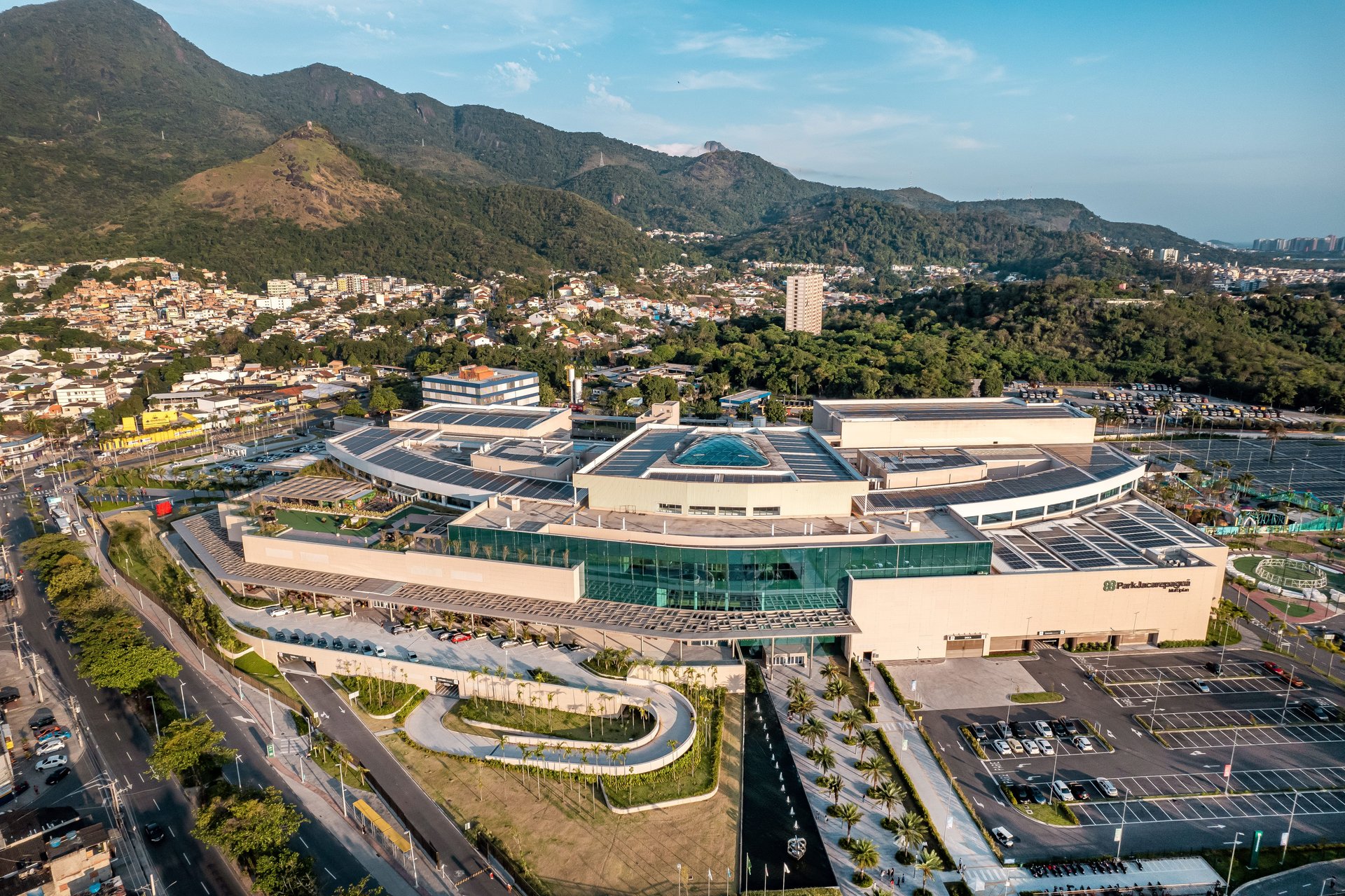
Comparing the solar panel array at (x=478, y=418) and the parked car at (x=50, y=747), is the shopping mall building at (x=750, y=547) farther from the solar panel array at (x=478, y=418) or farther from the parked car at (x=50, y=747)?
the parked car at (x=50, y=747)

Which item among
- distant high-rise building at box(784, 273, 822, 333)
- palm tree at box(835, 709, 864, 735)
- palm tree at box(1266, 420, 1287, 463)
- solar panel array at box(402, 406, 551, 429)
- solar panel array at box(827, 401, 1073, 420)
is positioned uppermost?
distant high-rise building at box(784, 273, 822, 333)

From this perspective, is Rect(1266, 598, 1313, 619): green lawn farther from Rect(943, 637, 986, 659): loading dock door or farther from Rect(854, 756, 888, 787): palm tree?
Rect(854, 756, 888, 787): palm tree

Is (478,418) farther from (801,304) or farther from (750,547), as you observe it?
(801,304)

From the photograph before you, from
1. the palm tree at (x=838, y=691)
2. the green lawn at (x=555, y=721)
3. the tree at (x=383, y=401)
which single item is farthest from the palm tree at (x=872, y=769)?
the tree at (x=383, y=401)

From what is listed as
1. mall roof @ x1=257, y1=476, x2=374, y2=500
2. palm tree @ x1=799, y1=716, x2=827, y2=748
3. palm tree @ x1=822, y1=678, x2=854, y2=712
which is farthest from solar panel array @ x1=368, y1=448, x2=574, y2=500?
palm tree @ x1=799, y1=716, x2=827, y2=748

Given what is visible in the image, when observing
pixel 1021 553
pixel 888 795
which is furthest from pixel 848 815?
pixel 1021 553

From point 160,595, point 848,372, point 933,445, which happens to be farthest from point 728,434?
point 848,372
